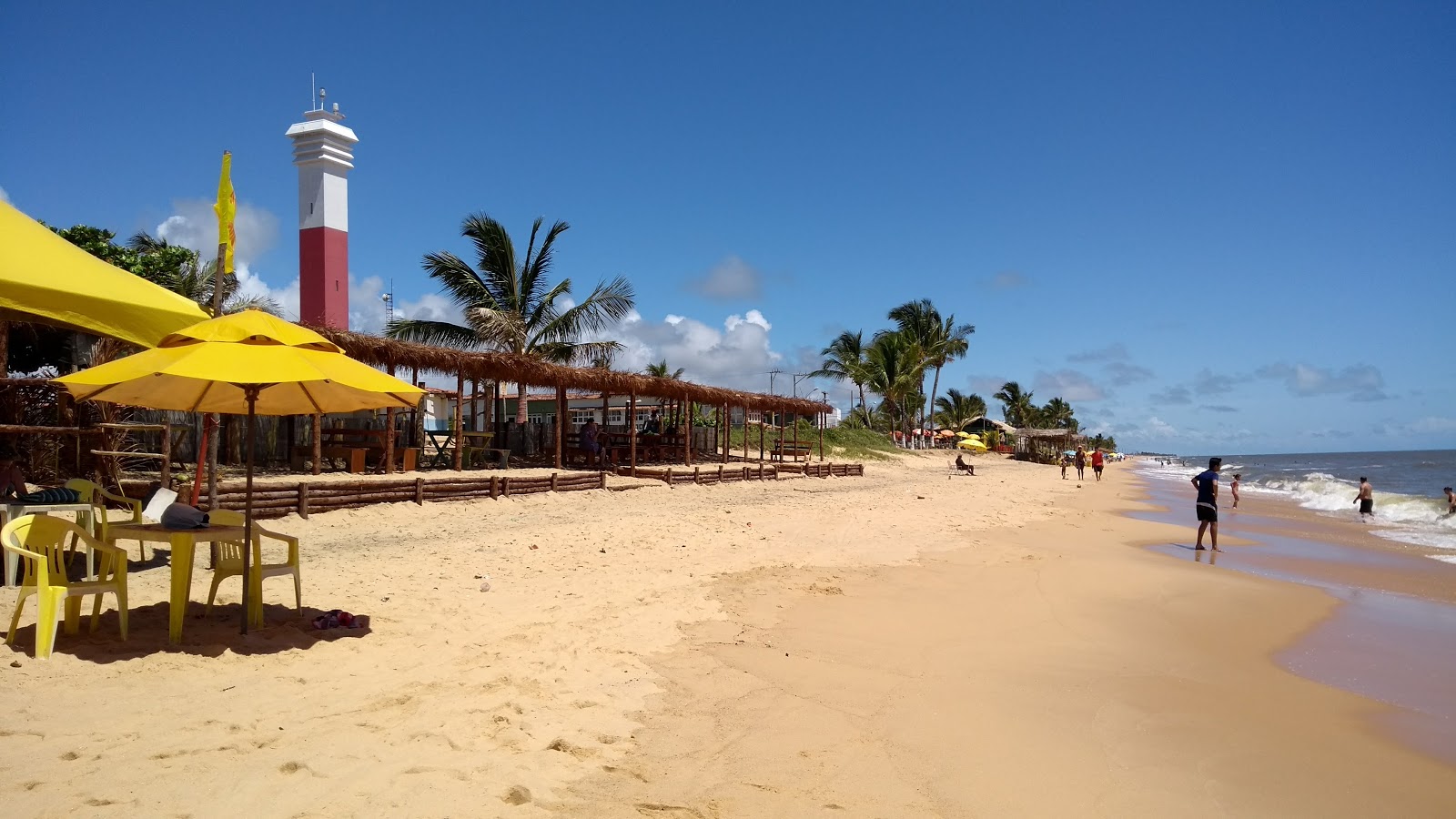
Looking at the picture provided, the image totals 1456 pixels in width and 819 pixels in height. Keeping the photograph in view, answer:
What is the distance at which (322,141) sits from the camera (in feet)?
63.5

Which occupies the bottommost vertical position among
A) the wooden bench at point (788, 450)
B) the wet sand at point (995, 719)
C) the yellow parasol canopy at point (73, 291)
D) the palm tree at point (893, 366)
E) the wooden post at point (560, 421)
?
the wet sand at point (995, 719)

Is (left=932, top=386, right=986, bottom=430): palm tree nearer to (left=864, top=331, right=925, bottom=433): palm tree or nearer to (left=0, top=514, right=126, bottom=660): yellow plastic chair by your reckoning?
(left=864, top=331, right=925, bottom=433): palm tree

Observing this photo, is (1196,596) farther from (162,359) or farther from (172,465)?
(172,465)

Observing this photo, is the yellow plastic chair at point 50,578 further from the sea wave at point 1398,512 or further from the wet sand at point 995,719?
the sea wave at point 1398,512

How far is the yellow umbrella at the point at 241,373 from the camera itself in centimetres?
429

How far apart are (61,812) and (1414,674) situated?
7.71 meters

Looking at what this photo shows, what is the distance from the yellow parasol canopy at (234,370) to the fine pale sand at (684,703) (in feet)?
4.50

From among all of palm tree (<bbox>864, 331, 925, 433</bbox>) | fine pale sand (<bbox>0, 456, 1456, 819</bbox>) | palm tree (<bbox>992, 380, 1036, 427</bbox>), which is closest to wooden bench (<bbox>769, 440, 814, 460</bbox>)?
palm tree (<bbox>864, 331, 925, 433</bbox>)

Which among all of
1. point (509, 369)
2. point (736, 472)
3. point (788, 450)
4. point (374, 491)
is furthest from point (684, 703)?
point (788, 450)

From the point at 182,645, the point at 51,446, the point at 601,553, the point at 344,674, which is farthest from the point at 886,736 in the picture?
the point at 51,446

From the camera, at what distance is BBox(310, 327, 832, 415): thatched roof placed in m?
13.1

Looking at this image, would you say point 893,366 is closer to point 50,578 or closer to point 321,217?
point 321,217

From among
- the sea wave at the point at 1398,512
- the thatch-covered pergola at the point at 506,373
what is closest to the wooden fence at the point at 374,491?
the thatch-covered pergola at the point at 506,373

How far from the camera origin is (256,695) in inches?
152
